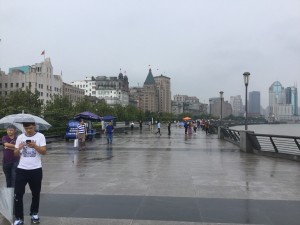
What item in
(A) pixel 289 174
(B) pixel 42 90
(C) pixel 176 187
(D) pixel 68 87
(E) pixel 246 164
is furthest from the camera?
(D) pixel 68 87

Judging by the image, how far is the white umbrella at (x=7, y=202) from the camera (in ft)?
19.4

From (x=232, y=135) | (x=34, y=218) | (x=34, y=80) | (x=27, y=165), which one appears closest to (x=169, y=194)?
(x=34, y=218)

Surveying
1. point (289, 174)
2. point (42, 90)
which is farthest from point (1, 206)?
point (42, 90)

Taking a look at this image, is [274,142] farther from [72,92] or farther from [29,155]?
[72,92]

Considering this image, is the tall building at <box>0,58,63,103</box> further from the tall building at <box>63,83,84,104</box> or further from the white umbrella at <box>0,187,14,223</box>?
the white umbrella at <box>0,187,14,223</box>

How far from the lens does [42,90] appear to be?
438 ft

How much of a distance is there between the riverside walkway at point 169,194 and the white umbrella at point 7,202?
217 millimetres

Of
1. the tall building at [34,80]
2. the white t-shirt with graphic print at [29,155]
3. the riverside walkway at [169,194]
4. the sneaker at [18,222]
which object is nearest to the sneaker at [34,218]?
the riverside walkway at [169,194]

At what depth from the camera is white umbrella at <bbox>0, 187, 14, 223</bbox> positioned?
591 centimetres

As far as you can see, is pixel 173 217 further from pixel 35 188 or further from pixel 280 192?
pixel 280 192

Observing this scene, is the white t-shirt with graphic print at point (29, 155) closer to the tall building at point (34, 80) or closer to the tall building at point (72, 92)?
the tall building at point (34, 80)

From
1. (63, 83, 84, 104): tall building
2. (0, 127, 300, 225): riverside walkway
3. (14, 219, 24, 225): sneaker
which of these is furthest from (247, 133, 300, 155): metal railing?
(63, 83, 84, 104): tall building

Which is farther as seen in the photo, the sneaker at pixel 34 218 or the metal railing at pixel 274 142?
the metal railing at pixel 274 142

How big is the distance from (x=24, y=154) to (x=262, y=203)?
15.9 ft
